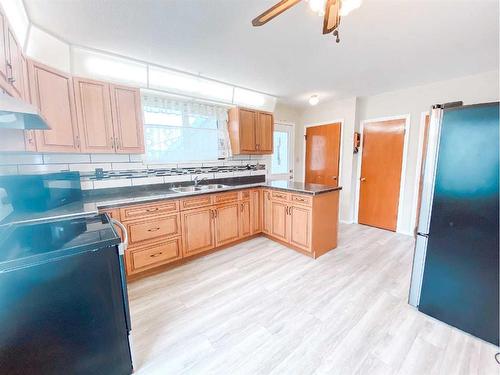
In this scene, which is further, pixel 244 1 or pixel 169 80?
pixel 169 80

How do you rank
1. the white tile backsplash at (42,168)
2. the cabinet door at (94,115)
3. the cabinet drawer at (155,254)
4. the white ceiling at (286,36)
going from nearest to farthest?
the white ceiling at (286,36) < the white tile backsplash at (42,168) < the cabinet door at (94,115) < the cabinet drawer at (155,254)

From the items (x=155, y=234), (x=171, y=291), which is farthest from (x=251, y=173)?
(x=171, y=291)

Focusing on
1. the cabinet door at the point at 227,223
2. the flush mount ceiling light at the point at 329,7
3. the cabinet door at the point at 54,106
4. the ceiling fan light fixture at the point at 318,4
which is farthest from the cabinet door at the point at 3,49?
the cabinet door at the point at 227,223

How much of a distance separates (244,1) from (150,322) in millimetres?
2540

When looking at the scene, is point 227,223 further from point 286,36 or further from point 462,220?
point 462,220

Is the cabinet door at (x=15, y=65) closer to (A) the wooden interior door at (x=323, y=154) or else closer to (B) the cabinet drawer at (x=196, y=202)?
(B) the cabinet drawer at (x=196, y=202)

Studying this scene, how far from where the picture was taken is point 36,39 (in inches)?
69.9

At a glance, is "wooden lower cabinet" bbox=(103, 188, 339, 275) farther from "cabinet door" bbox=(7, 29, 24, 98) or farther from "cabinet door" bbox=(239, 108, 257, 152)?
"cabinet door" bbox=(7, 29, 24, 98)

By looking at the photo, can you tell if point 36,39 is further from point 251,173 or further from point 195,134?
point 251,173

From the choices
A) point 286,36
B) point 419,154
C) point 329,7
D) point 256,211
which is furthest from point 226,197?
point 419,154

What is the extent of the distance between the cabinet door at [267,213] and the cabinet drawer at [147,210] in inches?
53.8

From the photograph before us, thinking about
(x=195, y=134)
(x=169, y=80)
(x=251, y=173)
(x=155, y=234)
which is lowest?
(x=155, y=234)

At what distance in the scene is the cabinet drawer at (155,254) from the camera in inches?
86.9

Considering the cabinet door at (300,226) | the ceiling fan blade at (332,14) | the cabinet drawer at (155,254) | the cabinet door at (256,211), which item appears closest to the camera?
the ceiling fan blade at (332,14)
